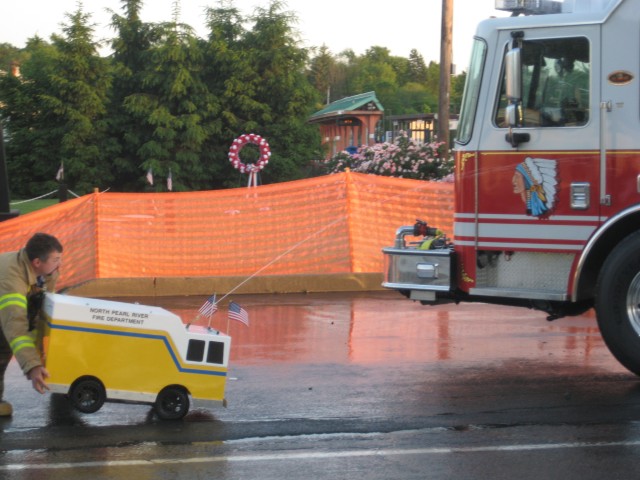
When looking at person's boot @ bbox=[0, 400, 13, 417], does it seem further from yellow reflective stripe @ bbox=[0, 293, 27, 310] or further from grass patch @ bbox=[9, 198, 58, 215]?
grass patch @ bbox=[9, 198, 58, 215]

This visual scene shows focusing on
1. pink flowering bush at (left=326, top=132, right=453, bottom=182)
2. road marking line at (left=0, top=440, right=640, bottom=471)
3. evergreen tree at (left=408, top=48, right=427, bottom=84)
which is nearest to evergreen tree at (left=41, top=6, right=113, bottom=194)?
pink flowering bush at (left=326, top=132, right=453, bottom=182)

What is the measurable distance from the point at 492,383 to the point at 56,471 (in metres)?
3.53

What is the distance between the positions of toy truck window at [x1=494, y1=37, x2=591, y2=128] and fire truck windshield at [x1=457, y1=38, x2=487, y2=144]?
315 mm

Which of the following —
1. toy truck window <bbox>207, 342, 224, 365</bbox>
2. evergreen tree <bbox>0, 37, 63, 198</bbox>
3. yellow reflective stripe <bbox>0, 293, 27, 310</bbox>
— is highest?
evergreen tree <bbox>0, 37, 63, 198</bbox>

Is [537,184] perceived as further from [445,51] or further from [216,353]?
[445,51]

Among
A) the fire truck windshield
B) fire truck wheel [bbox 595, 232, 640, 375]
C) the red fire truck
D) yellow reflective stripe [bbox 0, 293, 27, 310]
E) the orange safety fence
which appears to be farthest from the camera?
the orange safety fence

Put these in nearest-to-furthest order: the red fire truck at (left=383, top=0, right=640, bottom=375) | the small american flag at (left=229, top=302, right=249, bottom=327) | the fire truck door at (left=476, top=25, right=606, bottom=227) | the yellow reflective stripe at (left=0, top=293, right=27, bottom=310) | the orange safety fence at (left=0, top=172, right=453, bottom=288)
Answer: the yellow reflective stripe at (left=0, top=293, right=27, bottom=310) < the small american flag at (left=229, top=302, right=249, bottom=327) < the red fire truck at (left=383, top=0, right=640, bottom=375) < the fire truck door at (left=476, top=25, right=606, bottom=227) < the orange safety fence at (left=0, top=172, right=453, bottom=288)

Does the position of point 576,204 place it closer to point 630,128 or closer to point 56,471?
point 630,128

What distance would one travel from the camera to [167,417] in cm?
634

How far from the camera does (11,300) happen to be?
19.8 feet

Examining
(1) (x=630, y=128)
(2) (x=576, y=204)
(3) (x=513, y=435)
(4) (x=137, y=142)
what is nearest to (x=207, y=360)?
(3) (x=513, y=435)

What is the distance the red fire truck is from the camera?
721cm

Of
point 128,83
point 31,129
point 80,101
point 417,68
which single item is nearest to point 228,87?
point 128,83

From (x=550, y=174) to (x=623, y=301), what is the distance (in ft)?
3.66
